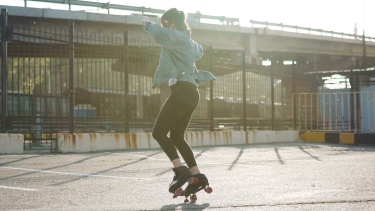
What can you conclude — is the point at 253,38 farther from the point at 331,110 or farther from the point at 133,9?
the point at 331,110

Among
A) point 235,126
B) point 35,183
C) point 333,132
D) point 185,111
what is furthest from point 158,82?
point 333,132

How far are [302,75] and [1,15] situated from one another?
11.0 metres

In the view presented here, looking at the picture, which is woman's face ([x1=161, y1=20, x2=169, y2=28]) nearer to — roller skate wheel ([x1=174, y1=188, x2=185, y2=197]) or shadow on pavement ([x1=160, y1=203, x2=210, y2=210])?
roller skate wheel ([x1=174, y1=188, x2=185, y2=197])

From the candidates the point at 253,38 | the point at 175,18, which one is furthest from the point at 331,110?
the point at 253,38

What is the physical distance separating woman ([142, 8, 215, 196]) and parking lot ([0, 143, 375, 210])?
36 cm

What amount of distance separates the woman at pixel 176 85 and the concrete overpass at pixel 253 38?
71.0 feet

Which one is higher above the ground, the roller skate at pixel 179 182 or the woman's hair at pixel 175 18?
the woman's hair at pixel 175 18

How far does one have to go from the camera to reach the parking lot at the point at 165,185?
475 cm

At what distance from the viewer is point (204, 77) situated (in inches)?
215

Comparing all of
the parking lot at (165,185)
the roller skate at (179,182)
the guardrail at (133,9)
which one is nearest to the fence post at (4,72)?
the parking lot at (165,185)

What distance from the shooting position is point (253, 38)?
4509 cm

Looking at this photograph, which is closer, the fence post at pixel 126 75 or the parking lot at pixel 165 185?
the parking lot at pixel 165 185

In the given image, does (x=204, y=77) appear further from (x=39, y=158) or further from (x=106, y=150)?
(x=106, y=150)

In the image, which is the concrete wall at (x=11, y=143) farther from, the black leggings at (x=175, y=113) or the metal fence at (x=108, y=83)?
the black leggings at (x=175, y=113)
